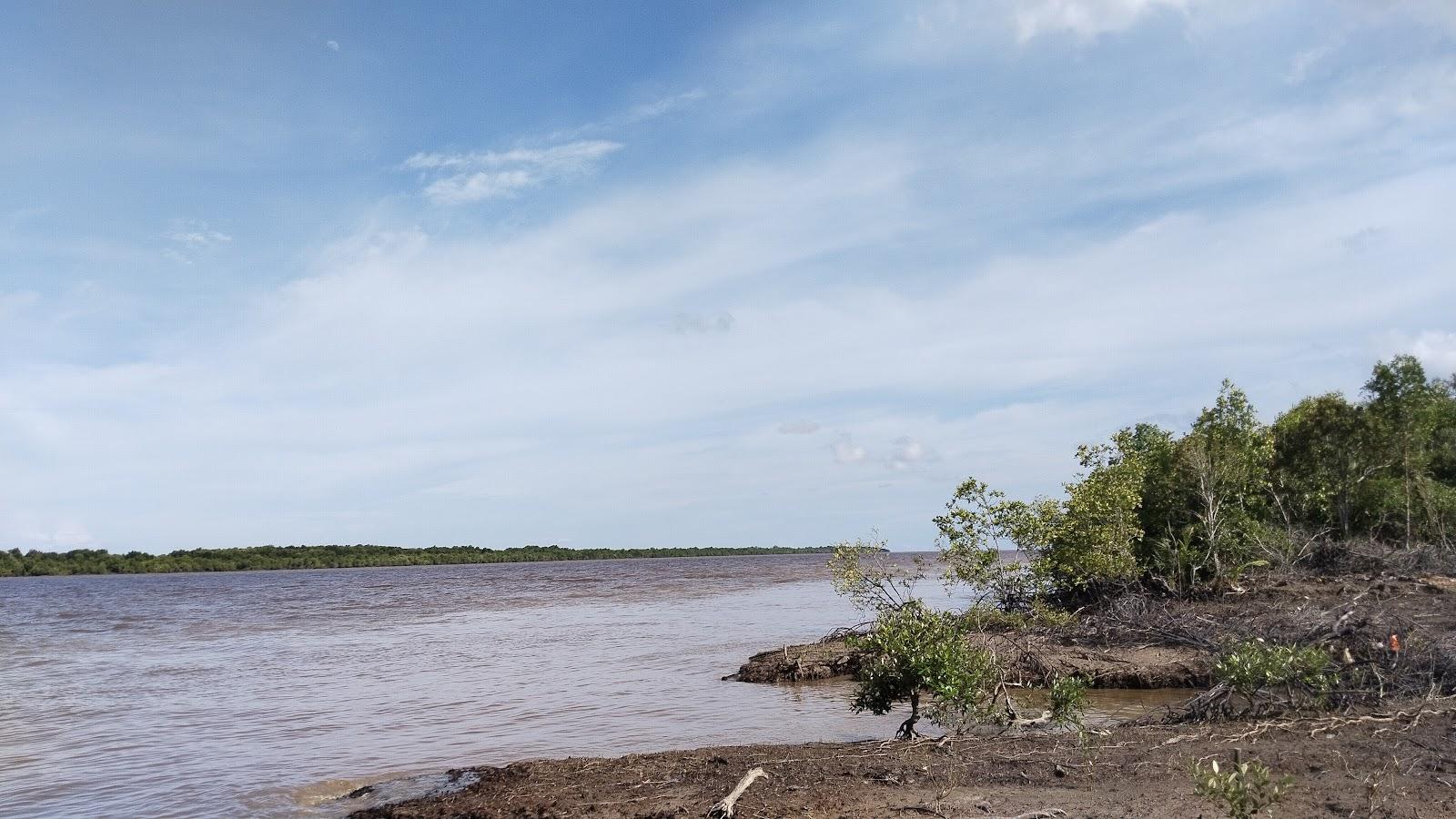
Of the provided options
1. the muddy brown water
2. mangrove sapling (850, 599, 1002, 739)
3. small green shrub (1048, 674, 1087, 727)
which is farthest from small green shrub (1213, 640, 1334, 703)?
the muddy brown water

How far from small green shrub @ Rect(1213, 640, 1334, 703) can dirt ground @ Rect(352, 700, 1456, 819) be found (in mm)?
509

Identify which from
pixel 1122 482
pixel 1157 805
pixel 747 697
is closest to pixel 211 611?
pixel 747 697

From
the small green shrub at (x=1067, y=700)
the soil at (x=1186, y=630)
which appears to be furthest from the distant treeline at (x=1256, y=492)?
the small green shrub at (x=1067, y=700)

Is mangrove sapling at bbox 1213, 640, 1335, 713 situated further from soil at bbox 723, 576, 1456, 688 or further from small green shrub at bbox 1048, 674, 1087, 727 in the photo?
soil at bbox 723, 576, 1456, 688

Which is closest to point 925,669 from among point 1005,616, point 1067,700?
point 1067,700

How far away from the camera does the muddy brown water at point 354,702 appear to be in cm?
1301

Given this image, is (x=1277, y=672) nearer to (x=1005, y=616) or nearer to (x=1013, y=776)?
(x=1013, y=776)

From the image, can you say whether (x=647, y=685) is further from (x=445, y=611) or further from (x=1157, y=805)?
(x=445, y=611)

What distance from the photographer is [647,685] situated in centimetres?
1959

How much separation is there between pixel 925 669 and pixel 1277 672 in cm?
384

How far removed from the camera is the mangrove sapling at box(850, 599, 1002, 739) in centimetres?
1115

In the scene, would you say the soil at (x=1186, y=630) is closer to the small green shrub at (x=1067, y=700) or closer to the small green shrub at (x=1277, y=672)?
the small green shrub at (x=1277, y=672)

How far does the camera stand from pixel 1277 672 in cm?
1070

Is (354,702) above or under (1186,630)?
under
